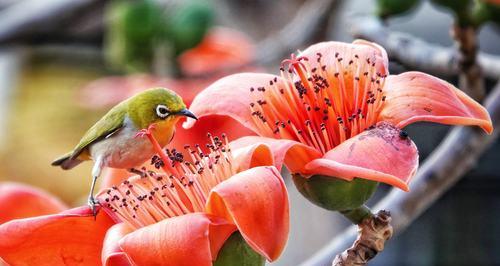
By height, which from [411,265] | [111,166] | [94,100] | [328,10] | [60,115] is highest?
[111,166]

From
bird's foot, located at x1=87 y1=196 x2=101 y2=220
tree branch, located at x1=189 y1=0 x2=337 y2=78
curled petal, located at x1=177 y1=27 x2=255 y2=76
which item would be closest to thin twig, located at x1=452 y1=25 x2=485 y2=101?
bird's foot, located at x1=87 y1=196 x2=101 y2=220

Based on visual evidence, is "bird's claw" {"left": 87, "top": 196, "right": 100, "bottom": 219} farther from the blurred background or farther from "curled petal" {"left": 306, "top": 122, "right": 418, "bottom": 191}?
the blurred background

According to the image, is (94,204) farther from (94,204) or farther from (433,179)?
(433,179)

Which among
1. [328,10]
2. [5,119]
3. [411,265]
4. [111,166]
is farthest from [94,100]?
[5,119]

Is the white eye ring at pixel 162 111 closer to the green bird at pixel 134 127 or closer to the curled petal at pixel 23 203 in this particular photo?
the green bird at pixel 134 127

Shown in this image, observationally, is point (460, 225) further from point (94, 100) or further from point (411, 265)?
point (94, 100)

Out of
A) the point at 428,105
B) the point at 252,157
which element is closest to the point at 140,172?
the point at 252,157
